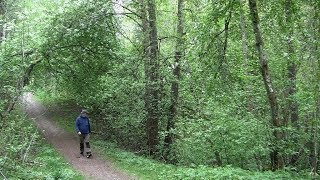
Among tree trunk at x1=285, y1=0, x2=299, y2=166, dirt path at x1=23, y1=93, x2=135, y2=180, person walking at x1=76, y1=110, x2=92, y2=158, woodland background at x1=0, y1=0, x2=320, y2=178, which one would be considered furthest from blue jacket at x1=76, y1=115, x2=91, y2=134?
tree trunk at x1=285, y1=0, x2=299, y2=166

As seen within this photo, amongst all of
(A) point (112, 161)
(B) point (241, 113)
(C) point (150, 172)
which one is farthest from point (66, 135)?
(B) point (241, 113)

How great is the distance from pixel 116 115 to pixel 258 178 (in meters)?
11.8

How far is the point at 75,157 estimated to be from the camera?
15.9 meters

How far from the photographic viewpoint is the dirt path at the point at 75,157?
13.4 metres

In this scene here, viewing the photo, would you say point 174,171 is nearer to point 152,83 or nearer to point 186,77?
point 152,83

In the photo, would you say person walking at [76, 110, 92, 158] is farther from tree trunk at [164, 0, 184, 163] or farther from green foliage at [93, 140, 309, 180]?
tree trunk at [164, 0, 184, 163]

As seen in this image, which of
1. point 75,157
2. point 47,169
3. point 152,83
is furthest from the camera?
point 152,83

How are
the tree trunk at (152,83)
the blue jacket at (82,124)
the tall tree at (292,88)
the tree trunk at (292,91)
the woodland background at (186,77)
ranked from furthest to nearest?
the tree trunk at (152,83) < the blue jacket at (82,124) < the tree trunk at (292,91) < the tall tree at (292,88) < the woodland background at (186,77)

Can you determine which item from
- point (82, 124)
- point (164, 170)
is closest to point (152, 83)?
point (82, 124)

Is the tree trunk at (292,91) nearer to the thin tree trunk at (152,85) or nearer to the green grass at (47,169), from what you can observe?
the thin tree trunk at (152,85)

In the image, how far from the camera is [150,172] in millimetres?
13453

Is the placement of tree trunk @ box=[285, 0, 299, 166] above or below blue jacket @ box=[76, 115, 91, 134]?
above

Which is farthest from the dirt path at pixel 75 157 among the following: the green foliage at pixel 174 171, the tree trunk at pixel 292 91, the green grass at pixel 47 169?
the tree trunk at pixel 292 91

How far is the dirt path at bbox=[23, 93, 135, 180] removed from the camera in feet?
43.9
